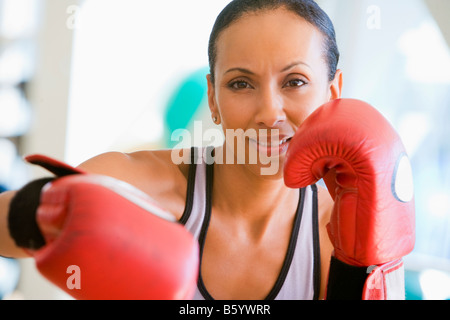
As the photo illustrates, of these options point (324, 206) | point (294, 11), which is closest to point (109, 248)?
point (294, 11)

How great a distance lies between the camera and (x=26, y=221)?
60 cm

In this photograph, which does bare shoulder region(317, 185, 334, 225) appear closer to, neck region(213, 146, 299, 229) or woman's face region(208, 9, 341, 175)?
neck region(213, 146, 299, 229)

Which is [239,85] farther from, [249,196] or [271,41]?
[249,196]

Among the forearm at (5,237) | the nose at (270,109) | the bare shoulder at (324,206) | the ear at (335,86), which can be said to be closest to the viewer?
the forearm at (5,237)

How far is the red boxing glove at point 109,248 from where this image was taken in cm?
54

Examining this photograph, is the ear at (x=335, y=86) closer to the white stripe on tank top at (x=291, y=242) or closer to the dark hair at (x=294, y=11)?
the dark hair at (x=294, y=11)

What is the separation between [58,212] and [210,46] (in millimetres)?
709

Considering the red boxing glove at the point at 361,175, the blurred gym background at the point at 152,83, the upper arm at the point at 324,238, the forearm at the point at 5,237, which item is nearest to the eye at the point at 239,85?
the red boxing glove at the point at 361,175

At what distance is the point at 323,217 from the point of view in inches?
49.1

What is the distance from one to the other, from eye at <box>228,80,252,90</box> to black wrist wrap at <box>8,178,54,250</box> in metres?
0.56

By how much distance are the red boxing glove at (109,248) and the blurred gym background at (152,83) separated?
1.76 m

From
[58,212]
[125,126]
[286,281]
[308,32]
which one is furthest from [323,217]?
[125,126]

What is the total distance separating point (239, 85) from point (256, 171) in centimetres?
22

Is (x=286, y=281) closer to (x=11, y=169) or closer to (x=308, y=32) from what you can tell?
(x=308, y=32)
